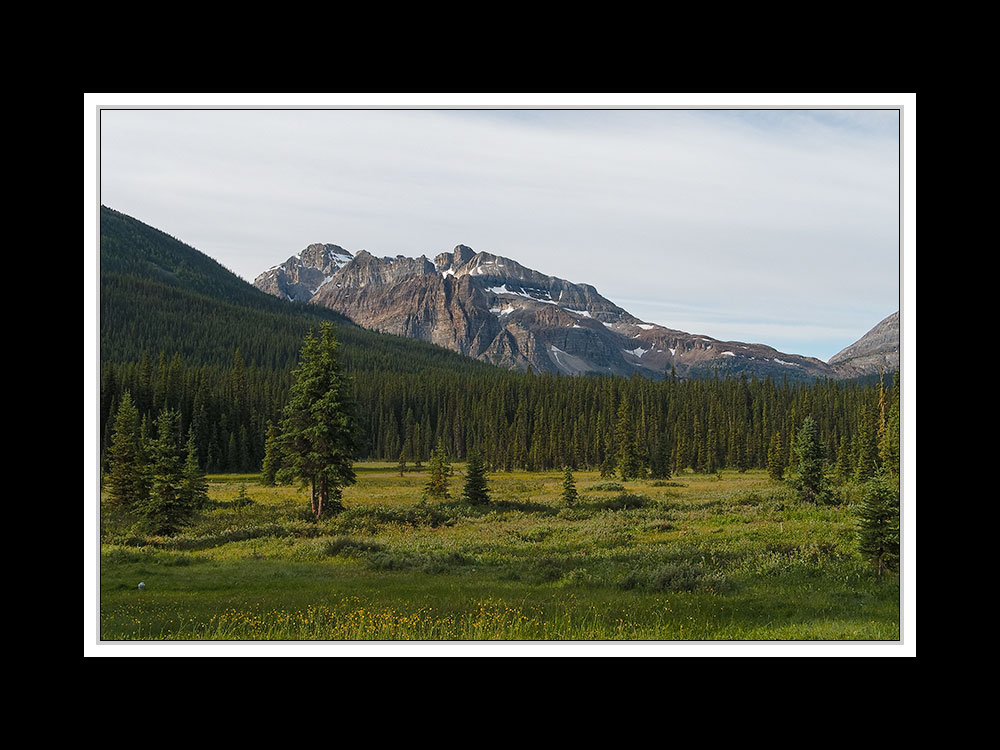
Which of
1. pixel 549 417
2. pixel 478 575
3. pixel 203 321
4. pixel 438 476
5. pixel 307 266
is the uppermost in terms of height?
pixel 307 266

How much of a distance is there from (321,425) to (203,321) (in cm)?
8353

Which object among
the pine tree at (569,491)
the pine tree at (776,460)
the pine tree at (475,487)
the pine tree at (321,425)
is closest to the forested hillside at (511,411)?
the pine tree at (776,460)

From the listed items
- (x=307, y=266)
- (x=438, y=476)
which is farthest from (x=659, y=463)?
(x=307, y=266)

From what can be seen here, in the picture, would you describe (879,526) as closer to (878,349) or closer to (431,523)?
(878,349)

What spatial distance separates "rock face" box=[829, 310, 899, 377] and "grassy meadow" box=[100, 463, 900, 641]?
A: 14.8ft

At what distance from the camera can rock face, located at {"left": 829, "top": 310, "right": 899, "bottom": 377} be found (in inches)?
564

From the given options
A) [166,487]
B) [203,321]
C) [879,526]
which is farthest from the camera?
[203,321]

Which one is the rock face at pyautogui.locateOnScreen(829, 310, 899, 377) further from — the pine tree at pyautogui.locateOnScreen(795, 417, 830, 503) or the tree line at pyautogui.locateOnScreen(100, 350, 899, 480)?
the pine tree at pyautogui.locateOnScreen(795, 417, 830, 503)

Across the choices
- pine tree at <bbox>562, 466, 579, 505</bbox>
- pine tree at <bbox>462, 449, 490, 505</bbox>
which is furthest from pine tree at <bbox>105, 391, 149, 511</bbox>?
pine tree at <bbox>562, 466, 579, 505</bbox>

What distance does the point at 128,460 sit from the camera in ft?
59.6

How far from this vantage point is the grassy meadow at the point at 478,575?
1336cm

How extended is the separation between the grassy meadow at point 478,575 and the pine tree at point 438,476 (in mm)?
857
